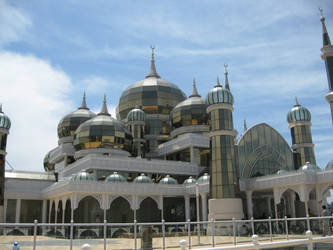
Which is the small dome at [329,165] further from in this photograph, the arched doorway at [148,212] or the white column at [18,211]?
the white column at [18,211]

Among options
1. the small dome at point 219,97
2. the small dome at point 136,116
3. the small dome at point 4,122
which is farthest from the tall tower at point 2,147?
the small dome at point 219,97

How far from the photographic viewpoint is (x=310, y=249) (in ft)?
30.6

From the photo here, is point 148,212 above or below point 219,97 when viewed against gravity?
below

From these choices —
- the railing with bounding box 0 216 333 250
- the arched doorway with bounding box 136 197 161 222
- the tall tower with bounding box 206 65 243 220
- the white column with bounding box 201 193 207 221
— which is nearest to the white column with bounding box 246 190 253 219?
the tall tower with bounding box 206 65 243 220

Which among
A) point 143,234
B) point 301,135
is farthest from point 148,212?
point 143,234

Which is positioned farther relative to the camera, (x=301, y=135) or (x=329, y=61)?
(x=301, y=135)

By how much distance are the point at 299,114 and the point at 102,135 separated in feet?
69.8

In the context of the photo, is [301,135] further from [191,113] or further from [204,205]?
[191,113]

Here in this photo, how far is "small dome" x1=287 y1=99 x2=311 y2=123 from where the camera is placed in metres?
39.4

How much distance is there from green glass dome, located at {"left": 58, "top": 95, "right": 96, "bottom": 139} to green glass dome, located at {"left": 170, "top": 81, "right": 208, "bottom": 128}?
12998mm

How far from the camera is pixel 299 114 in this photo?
39438 mm

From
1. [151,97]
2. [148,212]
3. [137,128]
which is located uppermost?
[151,97]

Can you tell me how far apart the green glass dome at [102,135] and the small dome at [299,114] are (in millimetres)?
18404

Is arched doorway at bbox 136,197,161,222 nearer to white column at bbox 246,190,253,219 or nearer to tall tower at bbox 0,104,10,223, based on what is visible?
white column at bbox 246,190,253,219
